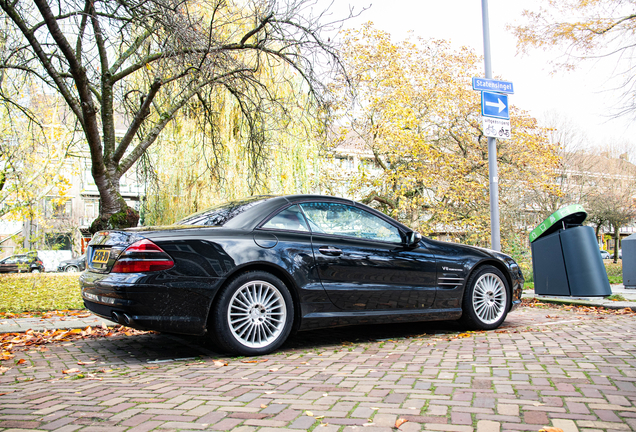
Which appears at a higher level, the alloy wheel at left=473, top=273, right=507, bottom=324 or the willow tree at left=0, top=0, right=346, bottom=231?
the willow tree at left=0, top=0, right=346, bottom=231

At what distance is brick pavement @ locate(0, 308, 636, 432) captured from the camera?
8.23ft

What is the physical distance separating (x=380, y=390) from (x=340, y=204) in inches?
92.0

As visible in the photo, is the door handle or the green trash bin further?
the green trash bin

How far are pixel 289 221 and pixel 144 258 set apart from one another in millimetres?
1352

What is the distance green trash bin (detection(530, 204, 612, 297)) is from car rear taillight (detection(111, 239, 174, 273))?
19.9ft

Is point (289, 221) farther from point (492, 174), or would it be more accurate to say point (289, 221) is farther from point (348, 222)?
point (492, 174)

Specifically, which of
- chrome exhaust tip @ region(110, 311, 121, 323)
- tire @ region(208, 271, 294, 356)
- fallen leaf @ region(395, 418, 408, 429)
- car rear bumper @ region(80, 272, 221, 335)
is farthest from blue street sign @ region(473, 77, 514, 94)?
fallen leaf @ region(395, 418, 408, 429)

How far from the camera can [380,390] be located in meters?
3.08

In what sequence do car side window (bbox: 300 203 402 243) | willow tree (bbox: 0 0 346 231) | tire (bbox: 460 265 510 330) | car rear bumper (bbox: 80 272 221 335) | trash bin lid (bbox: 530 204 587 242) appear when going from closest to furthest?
1. car rear bumper (bbox: 80 272 221 335)
2. car side window (bbox: 300 203 402 243)
3. tire (bbox: 460 265 510 330)
4. willow tree (bbox: 0 0 346 231)
5. trash bin lid (bbox: 530 204 587 242)

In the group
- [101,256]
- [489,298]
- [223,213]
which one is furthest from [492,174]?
[101,256]

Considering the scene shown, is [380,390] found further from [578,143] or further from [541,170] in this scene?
[578,143]

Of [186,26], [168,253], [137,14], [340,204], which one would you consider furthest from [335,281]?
[137,14]

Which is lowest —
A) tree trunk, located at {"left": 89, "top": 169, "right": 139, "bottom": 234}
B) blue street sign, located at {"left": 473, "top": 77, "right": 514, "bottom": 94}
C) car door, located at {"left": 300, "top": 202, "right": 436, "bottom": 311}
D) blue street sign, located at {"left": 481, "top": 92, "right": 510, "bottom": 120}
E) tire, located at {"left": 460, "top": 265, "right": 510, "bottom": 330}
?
tire, located at {"left": 460, "top": 265, "right": 510, "bottom": 330}

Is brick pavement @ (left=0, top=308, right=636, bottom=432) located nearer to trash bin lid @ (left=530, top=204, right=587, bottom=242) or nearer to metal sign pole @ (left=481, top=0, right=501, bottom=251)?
trash bin lid @ (left=530, top=204, right=587, bottom=242)
